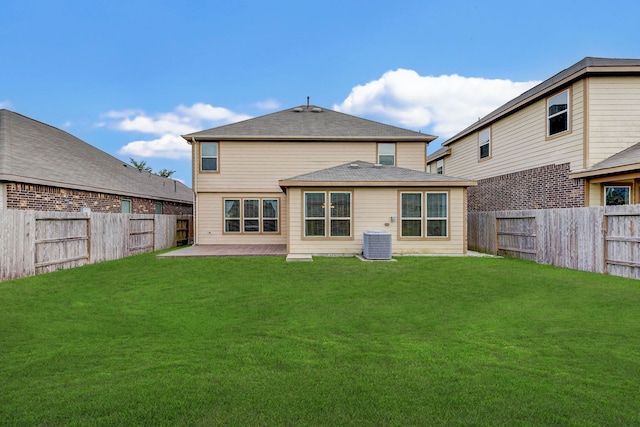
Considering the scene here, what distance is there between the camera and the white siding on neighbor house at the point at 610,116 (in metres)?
11.2

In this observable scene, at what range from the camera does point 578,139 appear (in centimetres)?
1156

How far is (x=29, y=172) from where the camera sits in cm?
1196

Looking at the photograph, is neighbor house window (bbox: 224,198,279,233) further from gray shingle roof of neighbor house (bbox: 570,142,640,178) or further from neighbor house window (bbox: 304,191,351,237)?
gray shingle roof of neighbor house (bbox: 570,142,640,178)

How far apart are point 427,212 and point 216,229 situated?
9.76 meters

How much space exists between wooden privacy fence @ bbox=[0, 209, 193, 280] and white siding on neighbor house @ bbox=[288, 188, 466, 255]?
647 cm

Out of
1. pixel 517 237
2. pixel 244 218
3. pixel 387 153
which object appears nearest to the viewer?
pixel 517 237

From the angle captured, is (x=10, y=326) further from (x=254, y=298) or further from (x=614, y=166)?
(x=614, y=166)

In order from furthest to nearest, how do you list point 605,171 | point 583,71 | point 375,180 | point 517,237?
point 375,180, point 517,237, point 583,71, point 605,171

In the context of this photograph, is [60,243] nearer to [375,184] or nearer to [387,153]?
[375,184]

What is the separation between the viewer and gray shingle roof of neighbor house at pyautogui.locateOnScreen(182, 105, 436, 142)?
16672mm

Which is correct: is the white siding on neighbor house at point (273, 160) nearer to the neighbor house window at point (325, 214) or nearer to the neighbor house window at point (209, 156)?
the neighbor house window at point (209, 156)

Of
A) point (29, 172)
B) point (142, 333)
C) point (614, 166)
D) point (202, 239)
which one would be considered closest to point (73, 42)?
point (29, 172)

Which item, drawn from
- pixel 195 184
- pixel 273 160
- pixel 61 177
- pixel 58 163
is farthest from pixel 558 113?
pixel 58 163

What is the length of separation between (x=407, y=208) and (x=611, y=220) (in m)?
5.93
